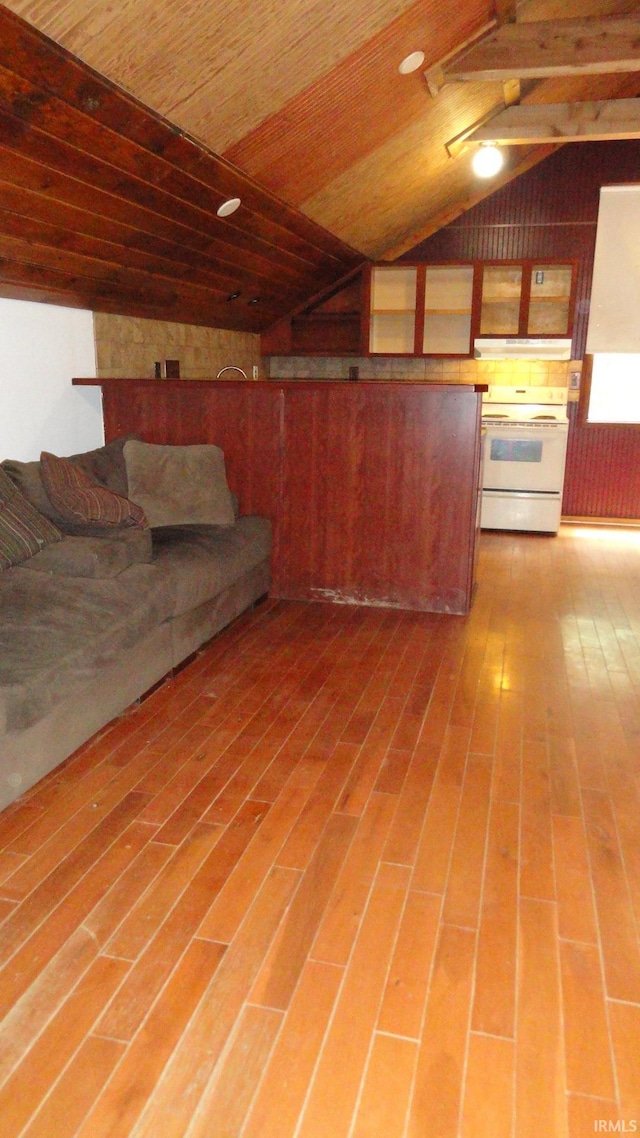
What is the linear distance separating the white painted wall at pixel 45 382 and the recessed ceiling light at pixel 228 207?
94 centimetres

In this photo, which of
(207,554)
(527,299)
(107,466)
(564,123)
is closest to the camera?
(207,554)

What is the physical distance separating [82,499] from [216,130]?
1.64 metres

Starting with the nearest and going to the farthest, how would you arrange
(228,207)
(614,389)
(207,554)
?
(207,554) → (228,207) → (614,389)

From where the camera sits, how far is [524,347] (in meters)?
6.56

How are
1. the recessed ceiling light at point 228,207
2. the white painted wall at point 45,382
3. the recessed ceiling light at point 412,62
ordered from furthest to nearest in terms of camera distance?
the recessed ceiling light at point 228,207, the white painted wall at point 45,382, the recessed ceiling light at point 412,62

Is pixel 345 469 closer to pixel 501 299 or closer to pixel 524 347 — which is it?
pixel 524 347

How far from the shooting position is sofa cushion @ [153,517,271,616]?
340cm

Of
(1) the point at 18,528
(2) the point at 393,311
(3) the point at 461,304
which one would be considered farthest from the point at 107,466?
(3) the point at 461,304

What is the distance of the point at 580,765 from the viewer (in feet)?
8.98

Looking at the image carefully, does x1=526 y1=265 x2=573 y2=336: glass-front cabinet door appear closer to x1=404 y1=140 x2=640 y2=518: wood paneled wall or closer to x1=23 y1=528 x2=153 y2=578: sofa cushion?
x1=404 y1=140 x2=640 y2=518: wood paneled wall

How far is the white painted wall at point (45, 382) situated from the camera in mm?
3768

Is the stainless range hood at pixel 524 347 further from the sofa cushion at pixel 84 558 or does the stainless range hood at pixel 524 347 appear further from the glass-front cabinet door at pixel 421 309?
the sofa cushion at pixel 84 558

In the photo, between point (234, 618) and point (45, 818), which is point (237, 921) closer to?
point (45, 818)

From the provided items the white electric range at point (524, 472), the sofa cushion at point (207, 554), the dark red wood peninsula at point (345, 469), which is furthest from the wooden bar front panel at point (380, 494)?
the white electric range at point (524, 472)
